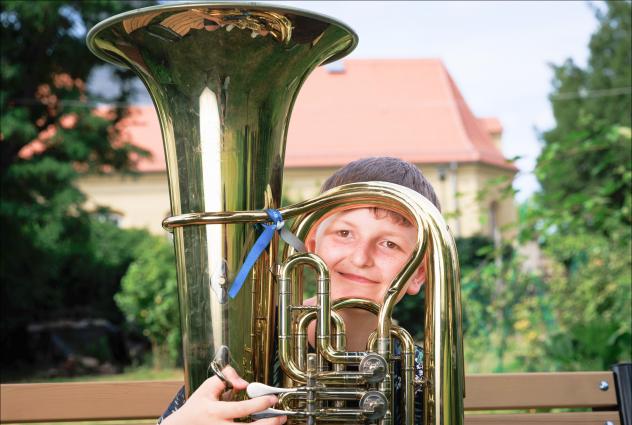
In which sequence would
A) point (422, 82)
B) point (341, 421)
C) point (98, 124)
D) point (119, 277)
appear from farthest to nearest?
point (422, 82)
point (119, 277)
point (98, 124)
point (341, 421)

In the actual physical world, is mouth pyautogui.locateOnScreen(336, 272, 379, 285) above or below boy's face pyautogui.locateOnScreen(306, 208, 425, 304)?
below

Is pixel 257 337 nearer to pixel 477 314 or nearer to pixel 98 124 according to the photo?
pixel 477 314

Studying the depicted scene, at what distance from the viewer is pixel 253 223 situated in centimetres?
150

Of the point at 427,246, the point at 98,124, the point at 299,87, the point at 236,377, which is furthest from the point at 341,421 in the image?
the point at 98,124

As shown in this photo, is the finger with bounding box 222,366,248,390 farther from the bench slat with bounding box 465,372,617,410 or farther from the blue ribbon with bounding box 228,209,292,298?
the bench slat with bounding box 465,372,617,410

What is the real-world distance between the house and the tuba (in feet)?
67.7

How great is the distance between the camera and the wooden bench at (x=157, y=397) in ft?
7.64

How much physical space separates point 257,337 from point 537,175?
281 cm

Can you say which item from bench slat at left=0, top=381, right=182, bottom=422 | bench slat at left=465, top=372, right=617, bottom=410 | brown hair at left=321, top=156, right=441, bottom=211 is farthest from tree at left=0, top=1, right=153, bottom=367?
brown hair at left=321, top=156, right=441, bottom=211

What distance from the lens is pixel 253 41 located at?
1489 mm

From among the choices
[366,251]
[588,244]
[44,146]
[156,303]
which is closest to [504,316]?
[588,244]

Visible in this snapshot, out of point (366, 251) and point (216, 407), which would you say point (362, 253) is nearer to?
point (366, 251)

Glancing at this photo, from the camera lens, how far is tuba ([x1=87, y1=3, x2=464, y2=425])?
4.80ft

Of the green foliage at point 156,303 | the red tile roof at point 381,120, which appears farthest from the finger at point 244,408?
the red tile roof at point 381,120
